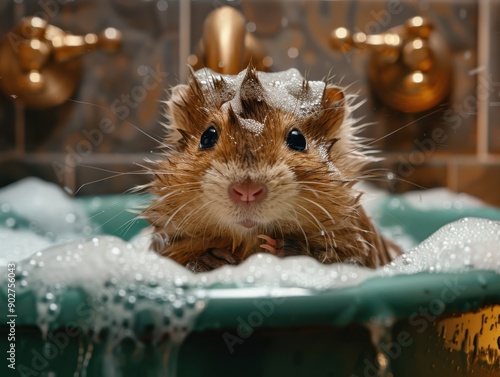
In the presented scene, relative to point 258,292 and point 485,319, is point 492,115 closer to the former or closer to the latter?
point 485,319

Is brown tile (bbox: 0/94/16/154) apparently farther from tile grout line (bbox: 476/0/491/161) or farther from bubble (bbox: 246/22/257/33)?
tile grout line (bbox: 476/0/491/161)

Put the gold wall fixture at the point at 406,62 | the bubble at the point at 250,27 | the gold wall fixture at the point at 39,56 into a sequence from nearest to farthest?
1. the bubble at the point at 250,27
2. the gold wall fixture at the point at 406,62
3. the gold wall fixture at the point at 39,56

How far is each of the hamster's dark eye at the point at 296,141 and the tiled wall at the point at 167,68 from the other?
0.62 m

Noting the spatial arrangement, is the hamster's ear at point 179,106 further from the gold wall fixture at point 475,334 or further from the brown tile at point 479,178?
the brown tile at point 479,178

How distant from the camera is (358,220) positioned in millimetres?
710

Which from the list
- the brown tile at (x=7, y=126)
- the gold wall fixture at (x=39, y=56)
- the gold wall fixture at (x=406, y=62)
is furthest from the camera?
the brown tile at (x=7, y=126)

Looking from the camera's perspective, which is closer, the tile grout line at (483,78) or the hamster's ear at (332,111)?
the hamster's ear at (332,111)

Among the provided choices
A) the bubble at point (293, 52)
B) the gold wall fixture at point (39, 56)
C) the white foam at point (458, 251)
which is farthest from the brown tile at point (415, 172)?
the gold wall fixture at point (39, 56)

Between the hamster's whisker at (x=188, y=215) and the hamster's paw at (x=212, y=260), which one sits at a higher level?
the hamster's whisker at (x=188, y=215)

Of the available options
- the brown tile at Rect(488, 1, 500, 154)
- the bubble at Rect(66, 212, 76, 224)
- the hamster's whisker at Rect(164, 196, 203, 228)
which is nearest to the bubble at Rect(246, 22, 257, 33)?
the hamster's whisker at Rect(164, 196, 203, 228)

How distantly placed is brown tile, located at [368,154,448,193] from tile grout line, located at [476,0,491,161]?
0.37 ft

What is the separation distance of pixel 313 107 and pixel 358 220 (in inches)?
6.1

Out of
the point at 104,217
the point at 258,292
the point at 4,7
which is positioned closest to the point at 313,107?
the point at 258,292

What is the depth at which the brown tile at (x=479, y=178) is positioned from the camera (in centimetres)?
145
